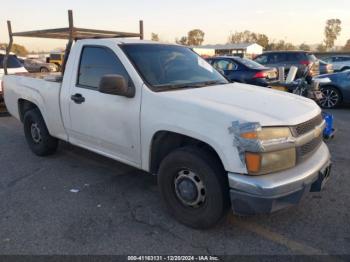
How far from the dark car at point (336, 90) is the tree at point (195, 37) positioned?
293ft

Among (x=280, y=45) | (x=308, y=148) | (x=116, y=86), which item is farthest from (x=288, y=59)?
(x=280, y=45)

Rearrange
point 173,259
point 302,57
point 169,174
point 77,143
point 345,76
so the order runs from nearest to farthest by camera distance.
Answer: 1. point 173,259
2. point 169,174
3. point 77,143
4. point 345,76
5. point 302,57

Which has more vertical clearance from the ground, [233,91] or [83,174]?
[233,91]

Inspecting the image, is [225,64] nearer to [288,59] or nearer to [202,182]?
[288,59]

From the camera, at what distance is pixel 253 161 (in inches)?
115

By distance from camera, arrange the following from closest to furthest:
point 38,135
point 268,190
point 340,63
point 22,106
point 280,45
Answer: point 268,190
point 38,135
point 22,106
point 340,63
point 280,45

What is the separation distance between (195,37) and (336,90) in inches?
3580

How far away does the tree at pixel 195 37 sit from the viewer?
318 feet

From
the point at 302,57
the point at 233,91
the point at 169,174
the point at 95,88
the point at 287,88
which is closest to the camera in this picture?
the point at 169,174

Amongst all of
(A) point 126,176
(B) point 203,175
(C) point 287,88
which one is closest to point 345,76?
(C) point 287,88

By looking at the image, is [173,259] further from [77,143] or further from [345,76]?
[345,76]

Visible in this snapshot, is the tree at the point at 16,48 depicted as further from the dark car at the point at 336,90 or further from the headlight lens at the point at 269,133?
the dark car at the point at 336,90

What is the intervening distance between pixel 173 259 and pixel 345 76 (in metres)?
8.84

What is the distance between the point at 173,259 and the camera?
3000mm
